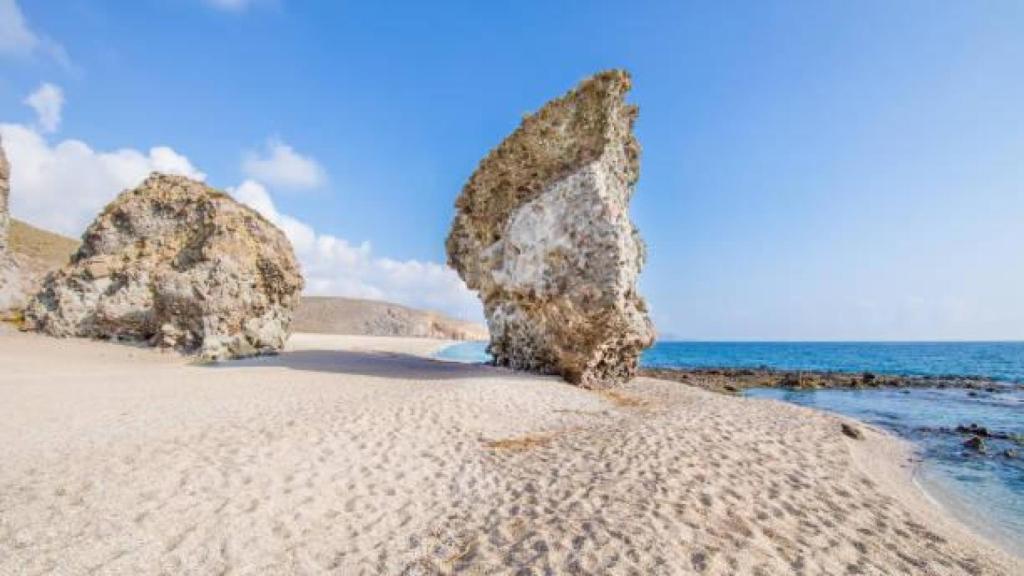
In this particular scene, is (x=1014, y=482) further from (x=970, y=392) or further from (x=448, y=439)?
(x=970, y=392)

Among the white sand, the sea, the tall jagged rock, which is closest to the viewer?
the white sand

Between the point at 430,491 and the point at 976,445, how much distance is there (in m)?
14.1

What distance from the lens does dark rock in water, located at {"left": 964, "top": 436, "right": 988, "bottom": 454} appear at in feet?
38.9

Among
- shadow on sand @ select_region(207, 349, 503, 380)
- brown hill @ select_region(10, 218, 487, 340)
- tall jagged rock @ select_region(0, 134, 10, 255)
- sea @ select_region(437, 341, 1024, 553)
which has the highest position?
tall jagged rock @ select_region(0, 134, 10, 255)

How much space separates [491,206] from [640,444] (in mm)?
12803

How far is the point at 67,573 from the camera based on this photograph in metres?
4.50

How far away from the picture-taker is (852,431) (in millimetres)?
12375

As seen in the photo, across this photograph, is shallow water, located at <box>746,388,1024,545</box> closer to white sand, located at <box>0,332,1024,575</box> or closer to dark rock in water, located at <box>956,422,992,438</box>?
dark rock in water, located at <box>956,422,992,438</box>

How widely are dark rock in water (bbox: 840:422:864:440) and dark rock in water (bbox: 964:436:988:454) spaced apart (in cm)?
253

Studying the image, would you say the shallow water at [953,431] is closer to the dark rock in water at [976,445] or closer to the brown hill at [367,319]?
the dark rock in water at [976,445]

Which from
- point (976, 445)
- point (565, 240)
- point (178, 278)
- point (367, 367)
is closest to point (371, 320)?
point (178, 278)

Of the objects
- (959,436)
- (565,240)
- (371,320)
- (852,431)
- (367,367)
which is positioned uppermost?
(565,240)

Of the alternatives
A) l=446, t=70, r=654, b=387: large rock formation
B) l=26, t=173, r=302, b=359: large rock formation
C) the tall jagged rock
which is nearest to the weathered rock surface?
the tall jagged rock

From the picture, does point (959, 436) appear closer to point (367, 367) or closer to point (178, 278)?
point (367, 367)
